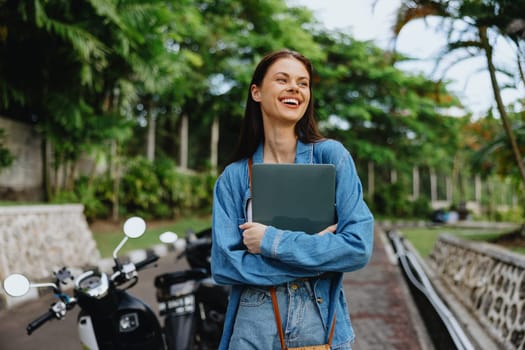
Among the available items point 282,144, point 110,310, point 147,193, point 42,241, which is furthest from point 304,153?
point 147,193

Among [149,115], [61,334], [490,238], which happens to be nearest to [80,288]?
[61,334]

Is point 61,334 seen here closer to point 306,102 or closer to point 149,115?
point 306,102

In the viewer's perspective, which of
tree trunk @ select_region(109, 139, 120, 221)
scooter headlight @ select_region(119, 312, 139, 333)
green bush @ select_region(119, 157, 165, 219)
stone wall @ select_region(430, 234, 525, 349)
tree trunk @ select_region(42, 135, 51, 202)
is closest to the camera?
scooter headlight @ select_region(119, 312, 139, 333)

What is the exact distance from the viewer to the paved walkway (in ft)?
15.2

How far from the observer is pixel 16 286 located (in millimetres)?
2070

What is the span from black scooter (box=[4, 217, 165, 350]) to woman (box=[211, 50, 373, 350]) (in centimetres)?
104

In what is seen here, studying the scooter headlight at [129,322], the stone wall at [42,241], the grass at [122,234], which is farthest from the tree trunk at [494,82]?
the stone wall at [42,241]

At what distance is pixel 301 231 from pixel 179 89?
13.8 metres

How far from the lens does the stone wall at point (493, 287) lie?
4.22 metres

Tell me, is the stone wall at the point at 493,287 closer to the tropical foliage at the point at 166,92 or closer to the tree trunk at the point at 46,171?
the tropical foliage at the point at 166,92

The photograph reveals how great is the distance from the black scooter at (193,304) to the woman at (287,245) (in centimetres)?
176

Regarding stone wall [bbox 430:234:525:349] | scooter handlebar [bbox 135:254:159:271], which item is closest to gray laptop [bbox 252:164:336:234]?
scooter handlebar [bbox 135:254:159:271]

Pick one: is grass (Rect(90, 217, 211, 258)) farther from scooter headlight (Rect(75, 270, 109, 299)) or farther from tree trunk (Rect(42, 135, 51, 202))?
scooter headlight (Rect(75, 270, 109, 299))

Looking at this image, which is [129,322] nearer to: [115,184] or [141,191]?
[115,184]
